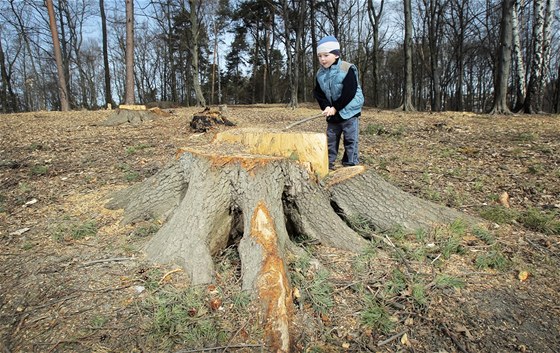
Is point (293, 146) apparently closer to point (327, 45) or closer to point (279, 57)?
point (327, 45)

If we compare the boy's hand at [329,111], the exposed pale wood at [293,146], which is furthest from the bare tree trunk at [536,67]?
the exposed pale wood at [293,146]

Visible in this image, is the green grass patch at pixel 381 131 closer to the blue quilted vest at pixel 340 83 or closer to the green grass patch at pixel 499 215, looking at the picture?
the blue quilted vest at pixel 340 83

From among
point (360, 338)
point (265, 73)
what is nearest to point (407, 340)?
point (360, 338)

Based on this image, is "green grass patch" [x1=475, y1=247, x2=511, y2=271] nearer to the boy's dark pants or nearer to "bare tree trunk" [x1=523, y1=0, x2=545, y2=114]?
the boy's dark pants

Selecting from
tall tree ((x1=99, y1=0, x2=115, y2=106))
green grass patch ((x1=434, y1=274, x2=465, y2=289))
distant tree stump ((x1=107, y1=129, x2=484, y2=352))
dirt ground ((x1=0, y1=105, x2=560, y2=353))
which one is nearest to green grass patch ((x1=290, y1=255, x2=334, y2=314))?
dirt ground ((x1=0, y1=105, x2=560, y2=353))

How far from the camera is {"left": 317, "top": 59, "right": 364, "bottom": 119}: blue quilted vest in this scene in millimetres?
3846

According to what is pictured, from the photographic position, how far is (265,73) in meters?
31.7

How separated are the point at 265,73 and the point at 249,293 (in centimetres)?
3133

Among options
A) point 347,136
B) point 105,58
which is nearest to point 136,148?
point 347,136

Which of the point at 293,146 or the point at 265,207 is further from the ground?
the point at 293,146

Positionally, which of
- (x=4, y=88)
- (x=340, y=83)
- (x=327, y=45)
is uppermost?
(x=4, y=88)

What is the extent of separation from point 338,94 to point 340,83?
13cm

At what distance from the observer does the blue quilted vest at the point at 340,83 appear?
385cm

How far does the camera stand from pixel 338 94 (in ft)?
13.0
